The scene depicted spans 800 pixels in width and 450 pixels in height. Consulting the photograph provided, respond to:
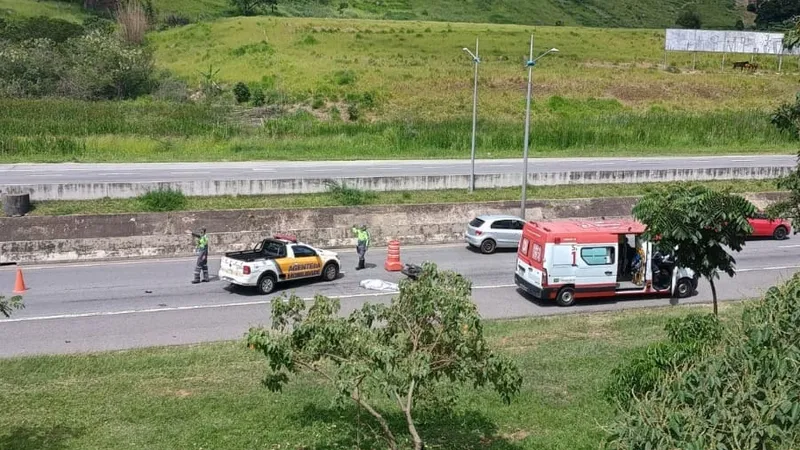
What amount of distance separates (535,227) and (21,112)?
→ 127 ft

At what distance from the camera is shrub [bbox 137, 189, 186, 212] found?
27.7 m

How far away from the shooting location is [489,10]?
12612cm

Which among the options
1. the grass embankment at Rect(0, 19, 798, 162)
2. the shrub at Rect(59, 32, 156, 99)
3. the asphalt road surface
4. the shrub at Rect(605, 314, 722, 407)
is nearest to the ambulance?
the shrub at Rect(605, 314, 722, 407)

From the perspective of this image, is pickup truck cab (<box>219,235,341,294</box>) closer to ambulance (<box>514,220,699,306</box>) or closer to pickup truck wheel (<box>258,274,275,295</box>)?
pickup truck wheel (<box>258,274,275,295</box>)

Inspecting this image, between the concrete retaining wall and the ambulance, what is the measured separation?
691 centimetres

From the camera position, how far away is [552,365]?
50.1 ft

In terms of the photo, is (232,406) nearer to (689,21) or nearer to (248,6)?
(248,6)

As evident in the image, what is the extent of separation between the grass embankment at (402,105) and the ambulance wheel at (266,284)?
67.0 feet

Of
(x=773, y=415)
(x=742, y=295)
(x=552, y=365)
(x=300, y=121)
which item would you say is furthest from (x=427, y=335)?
(x=300, y=121)

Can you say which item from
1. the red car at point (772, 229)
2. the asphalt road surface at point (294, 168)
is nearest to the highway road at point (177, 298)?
the red car at point (772, 229)

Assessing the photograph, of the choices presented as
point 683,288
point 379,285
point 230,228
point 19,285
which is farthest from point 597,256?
point 19,285

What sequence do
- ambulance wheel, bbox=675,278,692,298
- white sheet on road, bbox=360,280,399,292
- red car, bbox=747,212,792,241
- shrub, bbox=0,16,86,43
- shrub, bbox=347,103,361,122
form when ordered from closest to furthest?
ambulance wheel, bbox=675,278,692,298 < white sheet on road, bbox=360,280,399,292 < red car, bbox=747,212,792,241 < shrub, bbox=347,103,361,122 < shrub, bbox=0,16,86,43

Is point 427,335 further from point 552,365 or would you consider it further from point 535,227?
point 535,227

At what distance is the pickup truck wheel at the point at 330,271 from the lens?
22.9m
